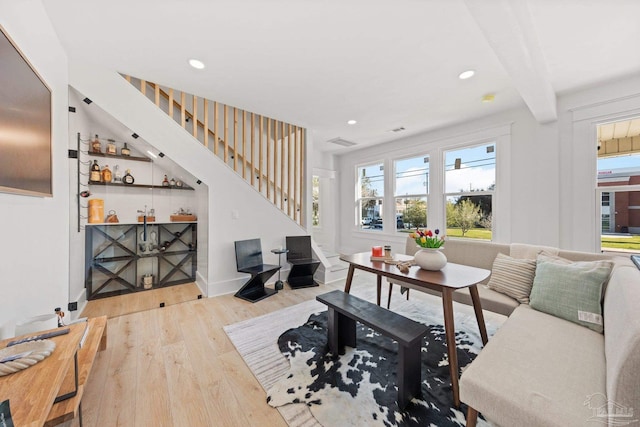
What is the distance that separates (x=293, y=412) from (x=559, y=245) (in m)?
3.75

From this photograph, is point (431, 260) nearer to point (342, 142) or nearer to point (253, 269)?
point (253, 269)

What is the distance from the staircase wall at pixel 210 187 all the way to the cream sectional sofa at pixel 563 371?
302 centimetres

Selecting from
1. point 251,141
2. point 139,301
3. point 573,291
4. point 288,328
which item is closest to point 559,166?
Result: point 573,291

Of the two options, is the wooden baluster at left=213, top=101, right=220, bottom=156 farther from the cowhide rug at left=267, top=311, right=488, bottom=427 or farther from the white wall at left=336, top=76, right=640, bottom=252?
the white wall at left=336, top=76, right=640, bottom=252

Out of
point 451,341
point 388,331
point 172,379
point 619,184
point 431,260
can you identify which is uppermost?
point 619,184

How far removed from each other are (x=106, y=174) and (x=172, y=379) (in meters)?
2.77

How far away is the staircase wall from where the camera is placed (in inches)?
99.1

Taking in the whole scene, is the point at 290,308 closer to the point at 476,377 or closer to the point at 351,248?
the point at 476,377

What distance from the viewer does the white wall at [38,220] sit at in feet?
4.14

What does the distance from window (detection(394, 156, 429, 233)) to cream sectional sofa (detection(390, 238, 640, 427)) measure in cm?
297

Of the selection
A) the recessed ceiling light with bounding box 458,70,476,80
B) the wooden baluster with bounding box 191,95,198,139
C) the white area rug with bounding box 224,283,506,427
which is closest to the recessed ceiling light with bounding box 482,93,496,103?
the recessed ceiling light with bounding box 458,70,476,80

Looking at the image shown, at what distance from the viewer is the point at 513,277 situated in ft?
6.93

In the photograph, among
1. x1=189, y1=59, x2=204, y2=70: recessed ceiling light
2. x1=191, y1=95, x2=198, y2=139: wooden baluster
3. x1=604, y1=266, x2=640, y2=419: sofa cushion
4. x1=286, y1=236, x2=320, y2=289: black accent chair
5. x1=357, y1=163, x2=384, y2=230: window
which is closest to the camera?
x1=604, y1=266, x2=640, y2=419: sofa cushion

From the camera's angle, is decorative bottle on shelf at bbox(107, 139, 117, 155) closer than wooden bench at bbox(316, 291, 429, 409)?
No
